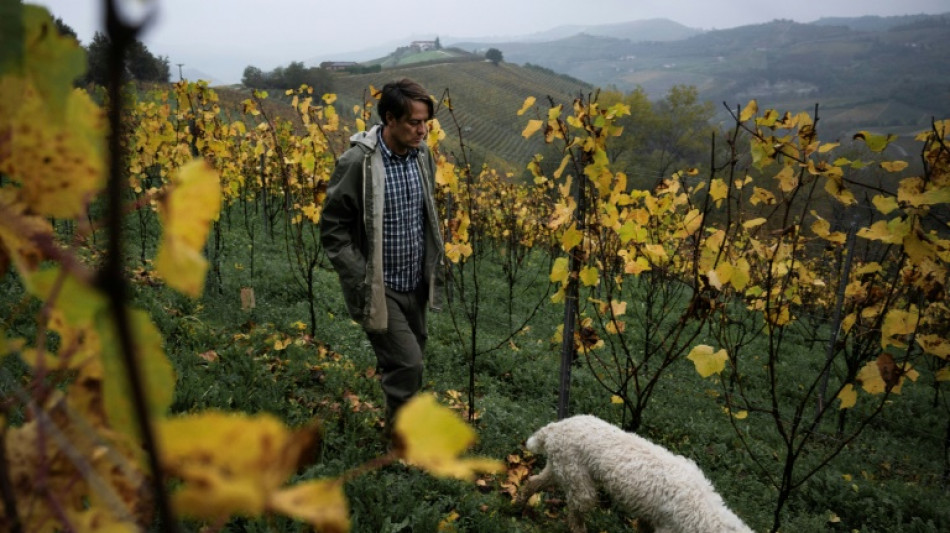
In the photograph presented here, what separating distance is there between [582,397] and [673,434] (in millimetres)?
924

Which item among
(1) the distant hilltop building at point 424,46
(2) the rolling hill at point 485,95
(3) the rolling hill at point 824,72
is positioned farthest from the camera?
(1) the distant hilltop building at point 424,46

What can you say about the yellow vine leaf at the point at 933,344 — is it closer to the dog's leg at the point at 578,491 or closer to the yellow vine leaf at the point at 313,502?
the dog's leg at the point at 578,491

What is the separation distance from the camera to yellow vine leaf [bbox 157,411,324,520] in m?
0.22

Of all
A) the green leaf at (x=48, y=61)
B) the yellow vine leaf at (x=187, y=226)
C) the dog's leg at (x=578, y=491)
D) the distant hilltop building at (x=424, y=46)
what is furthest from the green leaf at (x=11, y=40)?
the distant hilltop building at (x=424, y=46)

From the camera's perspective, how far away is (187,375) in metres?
3.45

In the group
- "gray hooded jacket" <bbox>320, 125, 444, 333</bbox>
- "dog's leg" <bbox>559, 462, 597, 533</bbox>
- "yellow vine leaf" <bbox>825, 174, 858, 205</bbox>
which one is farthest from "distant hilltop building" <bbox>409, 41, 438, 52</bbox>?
"yellow vine leaf" <bbox>825, 174, 858, 205</bbox>

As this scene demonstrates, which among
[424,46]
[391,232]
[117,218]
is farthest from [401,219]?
[424,46]

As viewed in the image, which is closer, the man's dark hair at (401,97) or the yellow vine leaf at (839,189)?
the yellow vine leaf at (839,189)

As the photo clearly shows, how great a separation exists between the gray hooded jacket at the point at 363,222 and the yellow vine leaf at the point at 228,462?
2.55 metres

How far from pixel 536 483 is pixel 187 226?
311cm

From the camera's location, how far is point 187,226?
0.27m

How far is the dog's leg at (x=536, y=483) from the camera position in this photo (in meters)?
3.01

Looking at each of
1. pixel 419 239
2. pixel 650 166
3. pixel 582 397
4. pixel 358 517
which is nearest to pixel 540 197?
pixel 582 397

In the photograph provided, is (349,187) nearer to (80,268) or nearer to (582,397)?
(80,268)
